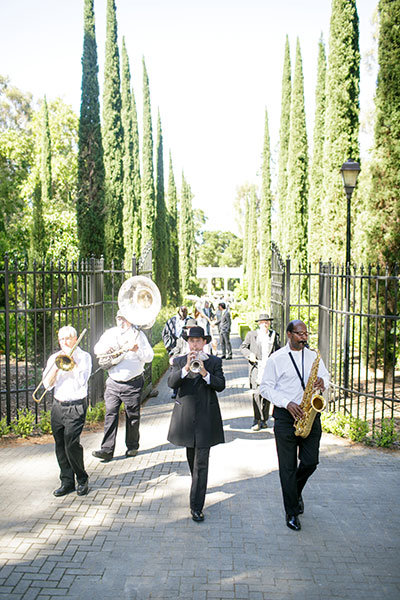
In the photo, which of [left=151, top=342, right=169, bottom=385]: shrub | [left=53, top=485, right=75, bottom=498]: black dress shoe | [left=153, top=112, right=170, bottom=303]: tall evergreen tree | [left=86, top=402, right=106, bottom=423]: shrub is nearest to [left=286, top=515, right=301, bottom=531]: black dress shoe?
[left=53, top=485, right=75, bottom=498]: black dress shoe

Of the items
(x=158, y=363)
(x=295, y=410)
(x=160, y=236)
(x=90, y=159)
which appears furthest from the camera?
(x=160, y=236)

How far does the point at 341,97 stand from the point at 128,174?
14983 mm

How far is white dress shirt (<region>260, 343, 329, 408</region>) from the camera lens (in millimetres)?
5031

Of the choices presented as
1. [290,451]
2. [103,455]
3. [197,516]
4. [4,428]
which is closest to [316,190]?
[4,428]

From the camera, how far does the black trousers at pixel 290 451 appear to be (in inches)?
196

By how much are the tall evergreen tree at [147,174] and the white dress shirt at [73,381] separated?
23.8 m

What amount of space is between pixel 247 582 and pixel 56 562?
5.08 ft

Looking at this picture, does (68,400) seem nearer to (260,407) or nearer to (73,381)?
(73,381)

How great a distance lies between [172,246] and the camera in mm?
39594

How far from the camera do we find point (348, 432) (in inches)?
310

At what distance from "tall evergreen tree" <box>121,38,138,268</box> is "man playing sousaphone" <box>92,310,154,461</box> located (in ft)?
66.8

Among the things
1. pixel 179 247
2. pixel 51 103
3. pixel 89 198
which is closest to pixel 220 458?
pixel 89 198

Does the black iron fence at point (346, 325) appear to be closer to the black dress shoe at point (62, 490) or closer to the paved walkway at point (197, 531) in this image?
the paved walkway at point (197, 531)

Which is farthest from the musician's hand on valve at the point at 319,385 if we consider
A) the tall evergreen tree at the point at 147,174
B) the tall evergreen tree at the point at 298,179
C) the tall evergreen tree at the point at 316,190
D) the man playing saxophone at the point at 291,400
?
the tall evergreen tree at the point at 147,174
